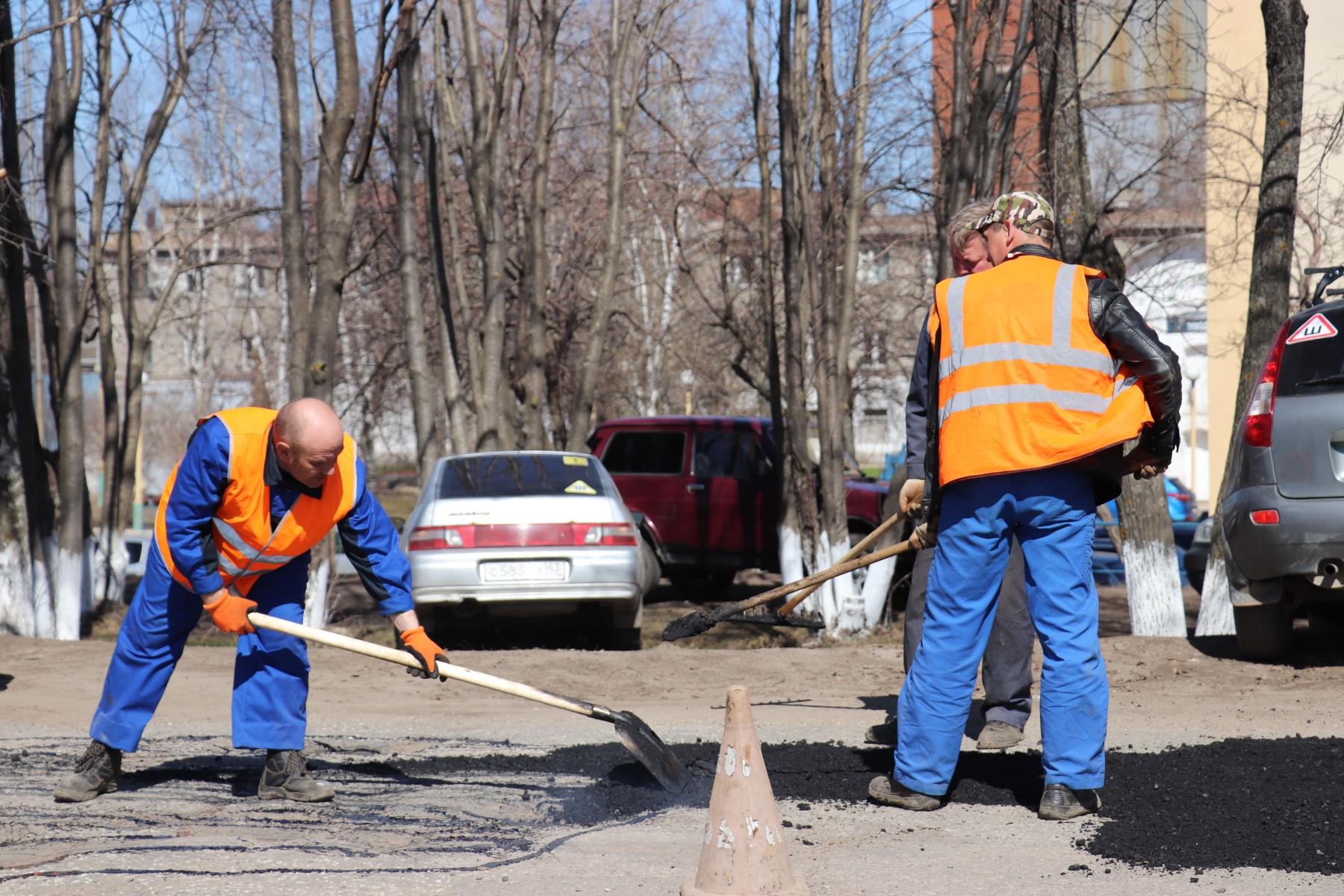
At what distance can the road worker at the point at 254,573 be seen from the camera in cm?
462

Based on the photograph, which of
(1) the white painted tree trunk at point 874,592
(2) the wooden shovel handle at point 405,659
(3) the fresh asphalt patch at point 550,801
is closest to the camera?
(3) the fresh asphalt patch at point 550,801

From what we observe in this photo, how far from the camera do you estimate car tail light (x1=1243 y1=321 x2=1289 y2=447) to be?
22.8ft

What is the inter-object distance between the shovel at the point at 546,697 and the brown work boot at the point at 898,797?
0.66 meters

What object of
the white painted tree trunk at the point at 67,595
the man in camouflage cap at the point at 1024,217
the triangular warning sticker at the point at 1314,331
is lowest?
the white painted tree trunk at the point at 67,595

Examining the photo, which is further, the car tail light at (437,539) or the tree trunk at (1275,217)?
the car tail light at (437,539)

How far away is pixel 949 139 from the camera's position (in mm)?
12008

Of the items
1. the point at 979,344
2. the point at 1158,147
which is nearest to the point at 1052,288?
the point at 979,344

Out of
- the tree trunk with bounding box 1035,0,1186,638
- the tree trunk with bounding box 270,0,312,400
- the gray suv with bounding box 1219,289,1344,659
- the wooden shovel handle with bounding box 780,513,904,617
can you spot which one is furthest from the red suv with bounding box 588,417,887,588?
the wooden shovel handle with bounding box 780,513,904,617

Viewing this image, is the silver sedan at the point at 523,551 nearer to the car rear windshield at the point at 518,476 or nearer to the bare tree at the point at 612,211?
the car rear windshield at the point at 518,476

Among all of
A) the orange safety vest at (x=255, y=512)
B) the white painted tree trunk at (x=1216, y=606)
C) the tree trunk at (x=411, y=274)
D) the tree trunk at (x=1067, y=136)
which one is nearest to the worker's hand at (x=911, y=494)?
the orange safety vest at (x=255, y=512)

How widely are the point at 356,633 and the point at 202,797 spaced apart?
6.86 metres

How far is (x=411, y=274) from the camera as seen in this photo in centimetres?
1439

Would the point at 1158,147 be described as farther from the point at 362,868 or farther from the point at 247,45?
the point at 362,868

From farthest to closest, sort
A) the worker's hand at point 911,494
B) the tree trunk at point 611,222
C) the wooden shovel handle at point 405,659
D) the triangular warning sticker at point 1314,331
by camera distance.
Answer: the tree trunk at point 611,222
the triangular warning sticker at point 1314,331
the worker's hand at point 911,494
the wooden shovel handle at point 405,659
